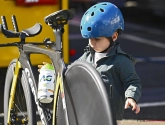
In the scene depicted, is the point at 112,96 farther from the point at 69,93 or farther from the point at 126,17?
the point at 126,17

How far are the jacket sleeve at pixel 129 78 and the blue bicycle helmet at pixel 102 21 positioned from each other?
222 millimetres

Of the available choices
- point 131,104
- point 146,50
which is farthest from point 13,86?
point 146,50

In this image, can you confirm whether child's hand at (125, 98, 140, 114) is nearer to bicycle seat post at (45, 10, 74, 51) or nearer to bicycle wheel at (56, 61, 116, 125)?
bicycle wheel at (56, 61, 116, 125)

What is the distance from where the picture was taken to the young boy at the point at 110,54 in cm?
360

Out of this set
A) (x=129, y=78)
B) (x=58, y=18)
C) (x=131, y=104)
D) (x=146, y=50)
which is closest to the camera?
(x=131, y=104)

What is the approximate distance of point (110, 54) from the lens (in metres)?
3.69

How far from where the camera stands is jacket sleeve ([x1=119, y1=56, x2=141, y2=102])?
346 centimetres

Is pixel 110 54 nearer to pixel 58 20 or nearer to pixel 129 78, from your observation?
pixel 129 78

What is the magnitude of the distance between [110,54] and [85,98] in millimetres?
458

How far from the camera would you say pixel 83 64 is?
3.37 m

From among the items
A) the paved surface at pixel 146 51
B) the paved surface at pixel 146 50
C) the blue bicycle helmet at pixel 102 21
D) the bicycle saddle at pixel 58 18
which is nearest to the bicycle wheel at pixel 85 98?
the blue bicycle helmet at pixel 102 21

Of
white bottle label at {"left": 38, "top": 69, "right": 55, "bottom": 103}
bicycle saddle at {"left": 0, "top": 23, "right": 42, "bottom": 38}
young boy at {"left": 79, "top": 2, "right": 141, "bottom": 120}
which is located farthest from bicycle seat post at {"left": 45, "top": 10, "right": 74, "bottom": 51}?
bicycle saddle at {"left": 0, "top": 23, "right": 42, "bottom": 38}

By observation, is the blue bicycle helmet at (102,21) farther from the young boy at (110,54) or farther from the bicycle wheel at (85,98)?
the bicycle wheel at (85,98)

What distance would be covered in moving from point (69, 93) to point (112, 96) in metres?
0.29
